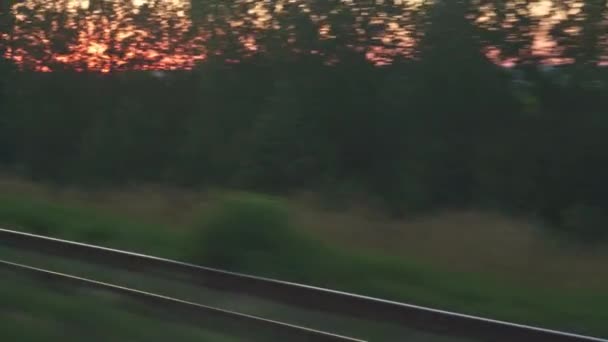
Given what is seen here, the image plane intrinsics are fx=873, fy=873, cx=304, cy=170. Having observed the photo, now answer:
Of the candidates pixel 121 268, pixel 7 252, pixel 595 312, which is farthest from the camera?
pixel 7 252

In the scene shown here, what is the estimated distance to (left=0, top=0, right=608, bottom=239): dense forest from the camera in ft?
48.2

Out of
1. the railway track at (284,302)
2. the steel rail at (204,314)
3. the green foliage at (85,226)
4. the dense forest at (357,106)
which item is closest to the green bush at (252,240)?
the railway track at (284,302)

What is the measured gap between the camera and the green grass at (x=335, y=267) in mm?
9141

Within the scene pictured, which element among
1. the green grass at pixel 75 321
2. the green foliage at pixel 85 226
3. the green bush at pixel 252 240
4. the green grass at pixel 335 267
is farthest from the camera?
the green foliage at pixel 85 226

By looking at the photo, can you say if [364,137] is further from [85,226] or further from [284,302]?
[284,302]

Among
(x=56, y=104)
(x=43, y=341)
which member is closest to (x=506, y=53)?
(x=43, y=341)

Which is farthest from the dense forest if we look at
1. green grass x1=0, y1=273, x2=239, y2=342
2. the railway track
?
green grass x1=0, y1=273, x2=239, y2=342

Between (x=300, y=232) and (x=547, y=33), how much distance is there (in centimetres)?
594

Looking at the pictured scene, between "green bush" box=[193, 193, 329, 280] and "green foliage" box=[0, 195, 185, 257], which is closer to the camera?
"green bush" box=[193, 193, 329, 280]

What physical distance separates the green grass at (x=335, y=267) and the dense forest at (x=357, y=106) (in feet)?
12.8

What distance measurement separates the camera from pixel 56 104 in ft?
76.0

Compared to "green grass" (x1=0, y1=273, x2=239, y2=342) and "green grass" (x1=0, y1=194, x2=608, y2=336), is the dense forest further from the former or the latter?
"green grass" (x1=0, y1=273, x2=239, y2=342)

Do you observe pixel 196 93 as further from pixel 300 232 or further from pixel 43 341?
pixel 43 341

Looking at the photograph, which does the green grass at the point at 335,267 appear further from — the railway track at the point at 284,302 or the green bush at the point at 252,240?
the railway track at the point at 284,302
